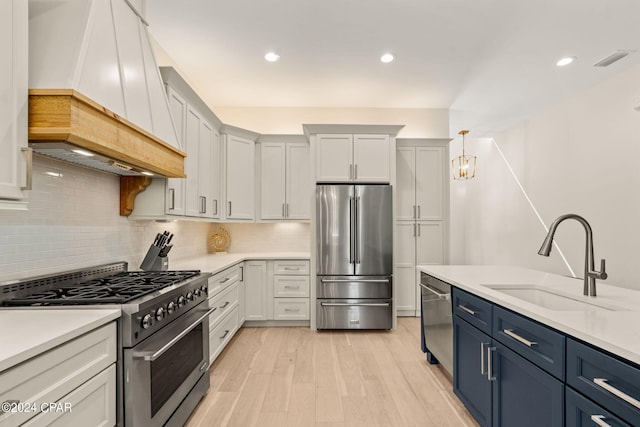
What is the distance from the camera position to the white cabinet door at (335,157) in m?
4.13

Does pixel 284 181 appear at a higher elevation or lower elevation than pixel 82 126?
higher

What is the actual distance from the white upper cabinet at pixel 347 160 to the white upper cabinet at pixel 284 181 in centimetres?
43

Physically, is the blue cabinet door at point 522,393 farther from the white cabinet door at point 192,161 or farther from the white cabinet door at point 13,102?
the white cabinet door at point 192,161

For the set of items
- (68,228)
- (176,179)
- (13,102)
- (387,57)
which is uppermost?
(387,57)

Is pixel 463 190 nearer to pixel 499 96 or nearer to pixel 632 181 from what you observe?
pixel 499 96

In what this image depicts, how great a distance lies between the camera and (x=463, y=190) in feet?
24.8

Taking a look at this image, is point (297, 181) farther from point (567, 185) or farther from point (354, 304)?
point (567, 185)

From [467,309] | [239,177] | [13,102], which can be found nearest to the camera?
[13,102]

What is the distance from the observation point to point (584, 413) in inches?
46.6

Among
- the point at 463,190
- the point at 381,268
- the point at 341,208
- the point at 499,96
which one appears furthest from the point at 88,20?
the point at 463,190

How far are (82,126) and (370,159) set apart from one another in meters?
3.21

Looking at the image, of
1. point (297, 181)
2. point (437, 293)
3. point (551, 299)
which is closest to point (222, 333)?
point (437, 293)

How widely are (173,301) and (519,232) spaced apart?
6116mm

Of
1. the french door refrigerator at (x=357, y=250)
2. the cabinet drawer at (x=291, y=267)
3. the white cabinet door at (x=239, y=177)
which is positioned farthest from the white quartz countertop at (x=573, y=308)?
the white cabinet door at (x=239, y=177)
